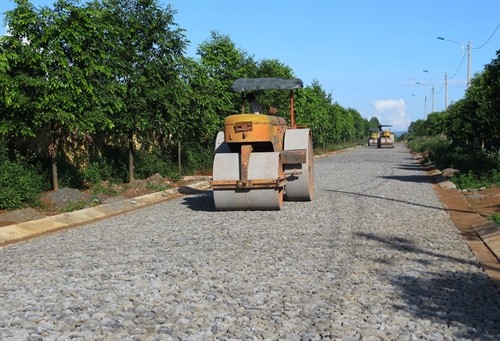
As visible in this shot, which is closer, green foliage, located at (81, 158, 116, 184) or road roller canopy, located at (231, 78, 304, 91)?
road roller canopy, located at (231, 78, 304, 91)

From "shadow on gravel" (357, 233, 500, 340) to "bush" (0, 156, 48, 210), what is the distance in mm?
8899

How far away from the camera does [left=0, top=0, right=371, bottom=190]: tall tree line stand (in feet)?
43.3

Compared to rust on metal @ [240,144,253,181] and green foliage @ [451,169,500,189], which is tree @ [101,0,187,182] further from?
green foliage @ [451,169,500,189]

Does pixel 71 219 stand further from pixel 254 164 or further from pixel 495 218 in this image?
pixel 495 218

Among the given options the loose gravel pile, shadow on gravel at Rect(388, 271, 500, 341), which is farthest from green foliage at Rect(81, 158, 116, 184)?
shadow on gravel at Rect(388, 271, 500, 341)

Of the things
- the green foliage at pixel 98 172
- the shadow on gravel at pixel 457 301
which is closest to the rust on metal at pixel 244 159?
the shadow on gravel at pixel 457 301

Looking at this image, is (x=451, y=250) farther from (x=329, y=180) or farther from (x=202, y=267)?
(x=329, y=180)

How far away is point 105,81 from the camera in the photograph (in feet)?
52.7

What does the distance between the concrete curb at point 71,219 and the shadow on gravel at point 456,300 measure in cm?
693

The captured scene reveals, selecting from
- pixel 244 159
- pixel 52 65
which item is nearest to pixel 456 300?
pixel 244 159

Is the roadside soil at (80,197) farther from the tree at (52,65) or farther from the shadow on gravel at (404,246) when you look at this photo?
the shadow on gravel at (404,246)

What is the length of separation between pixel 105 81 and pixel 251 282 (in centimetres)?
1118

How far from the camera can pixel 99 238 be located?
9.79m

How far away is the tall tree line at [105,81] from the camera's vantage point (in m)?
13.2
